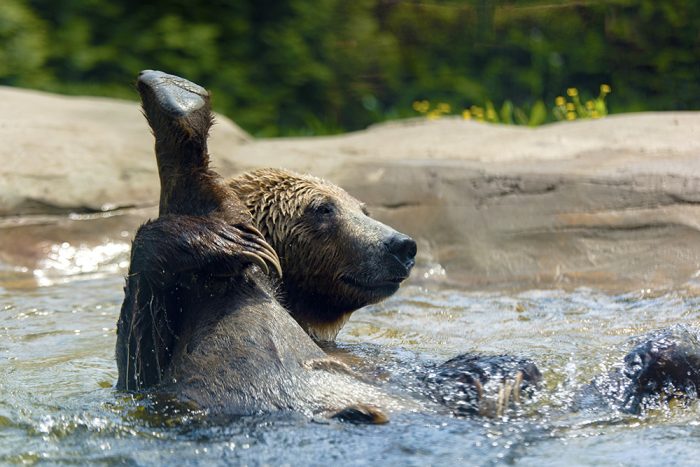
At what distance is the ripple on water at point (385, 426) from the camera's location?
140 inches

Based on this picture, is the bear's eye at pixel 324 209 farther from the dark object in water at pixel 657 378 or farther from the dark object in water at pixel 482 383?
the dark object in water at pixel 657 378

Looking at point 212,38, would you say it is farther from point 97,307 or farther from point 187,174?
point 187,174

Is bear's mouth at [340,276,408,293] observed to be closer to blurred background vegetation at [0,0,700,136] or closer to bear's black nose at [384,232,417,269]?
bear's black nose at [384,232,417,269]

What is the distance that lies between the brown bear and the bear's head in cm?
45

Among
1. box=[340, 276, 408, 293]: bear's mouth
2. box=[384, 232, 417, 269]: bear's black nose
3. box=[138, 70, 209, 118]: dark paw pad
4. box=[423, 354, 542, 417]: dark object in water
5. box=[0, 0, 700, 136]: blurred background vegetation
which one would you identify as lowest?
box=[423, 354, 542, 417]: dark object in water

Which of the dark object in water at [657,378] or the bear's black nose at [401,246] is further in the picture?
the bear's black nose at [401,246]

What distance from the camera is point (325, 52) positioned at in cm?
1282

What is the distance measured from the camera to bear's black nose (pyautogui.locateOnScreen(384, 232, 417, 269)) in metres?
4.62

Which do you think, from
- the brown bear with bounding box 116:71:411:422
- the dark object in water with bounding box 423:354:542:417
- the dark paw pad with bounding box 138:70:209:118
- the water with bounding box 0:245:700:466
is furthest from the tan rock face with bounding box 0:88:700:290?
the dark paw pad with bounding box 138:70:209:118

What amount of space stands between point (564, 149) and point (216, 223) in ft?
14.8

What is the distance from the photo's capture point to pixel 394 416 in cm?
389

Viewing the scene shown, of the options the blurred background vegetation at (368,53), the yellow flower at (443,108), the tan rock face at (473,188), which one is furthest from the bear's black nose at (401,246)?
the blurred background vegetation at (368,53)

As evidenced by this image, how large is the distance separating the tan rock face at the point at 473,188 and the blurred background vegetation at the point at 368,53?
3.40 meters

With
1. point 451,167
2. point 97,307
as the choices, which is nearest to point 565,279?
point 451,167
